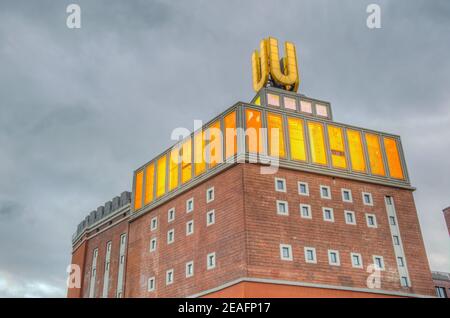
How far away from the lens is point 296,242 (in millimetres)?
41750

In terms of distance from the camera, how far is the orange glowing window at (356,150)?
1917 inches

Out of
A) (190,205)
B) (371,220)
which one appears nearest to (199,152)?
(190,205)

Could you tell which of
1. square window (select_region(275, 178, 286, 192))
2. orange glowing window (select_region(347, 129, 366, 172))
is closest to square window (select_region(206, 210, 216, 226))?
square window (select_region(275, 178, 286, 192))

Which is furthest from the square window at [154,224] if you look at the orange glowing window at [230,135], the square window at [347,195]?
the square window at [347,195]

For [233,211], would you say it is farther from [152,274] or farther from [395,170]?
[395,170]

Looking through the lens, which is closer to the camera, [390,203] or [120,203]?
[390,203]

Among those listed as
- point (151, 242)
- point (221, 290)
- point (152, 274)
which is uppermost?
point (151, 242)

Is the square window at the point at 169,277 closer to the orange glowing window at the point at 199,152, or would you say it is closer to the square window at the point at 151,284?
the square window at the point at 151,284

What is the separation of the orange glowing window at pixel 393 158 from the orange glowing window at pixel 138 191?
24.8 m

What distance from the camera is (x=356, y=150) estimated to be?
163 ft

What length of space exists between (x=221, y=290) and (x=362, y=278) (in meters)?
11.7

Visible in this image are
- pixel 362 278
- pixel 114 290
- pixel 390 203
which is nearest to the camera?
pixel 362 278

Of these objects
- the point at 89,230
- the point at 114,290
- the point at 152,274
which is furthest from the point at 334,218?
the point at 89,230

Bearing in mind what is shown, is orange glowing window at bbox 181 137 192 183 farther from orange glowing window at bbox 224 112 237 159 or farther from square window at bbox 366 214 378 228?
square window at bbox 366 214 378 228
